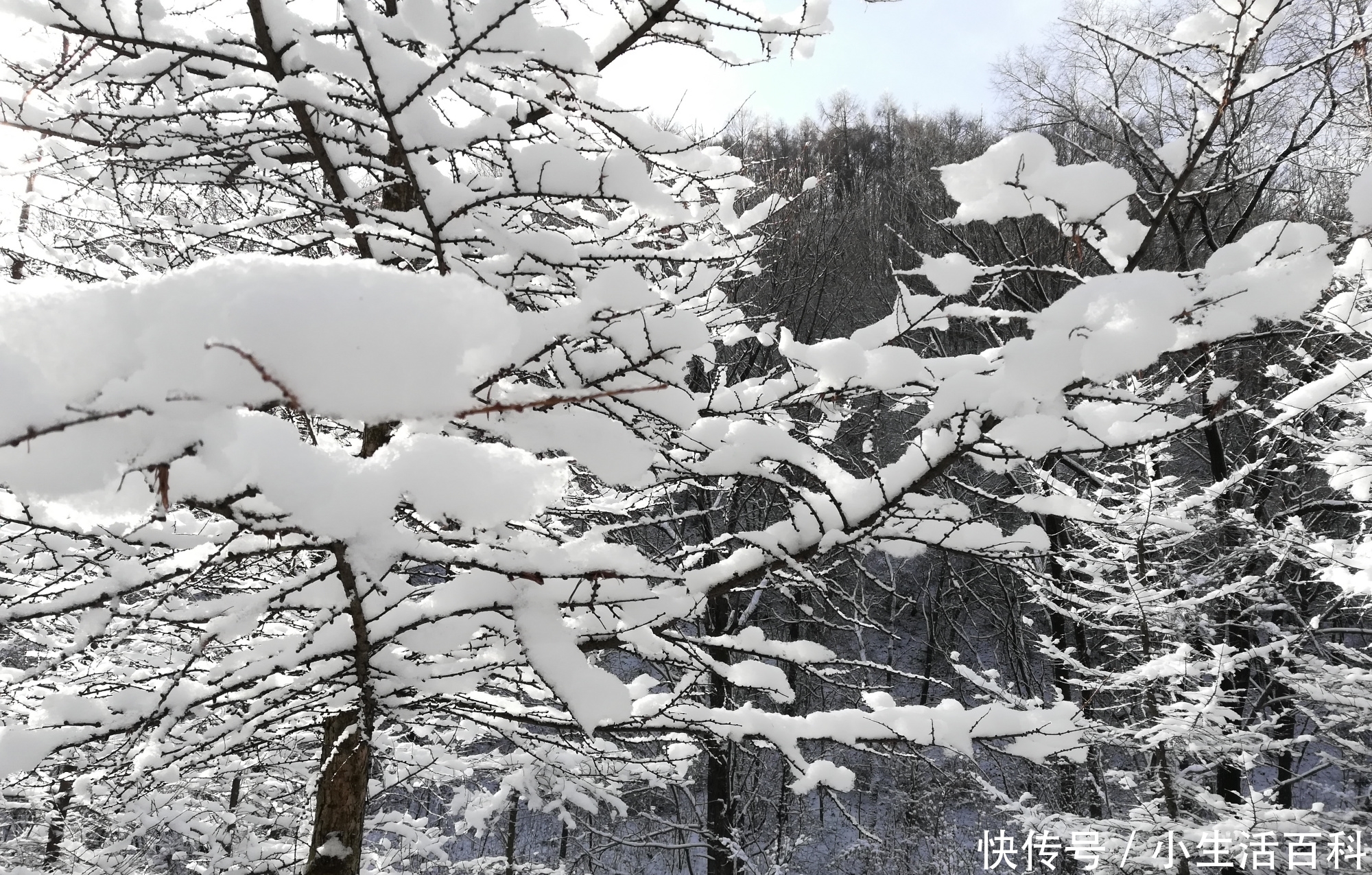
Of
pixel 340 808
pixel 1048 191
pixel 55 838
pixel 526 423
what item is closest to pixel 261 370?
pixel 526 423

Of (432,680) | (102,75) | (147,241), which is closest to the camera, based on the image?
(432,680)

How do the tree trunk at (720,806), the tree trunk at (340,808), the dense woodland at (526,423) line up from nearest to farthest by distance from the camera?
the dense woodland at (526,423) → the tree trunk at (340,808) → the tree trunk at (720,806)

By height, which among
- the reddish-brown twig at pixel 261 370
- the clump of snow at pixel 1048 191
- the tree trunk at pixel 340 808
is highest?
the clump of snow at pixel 1048 191

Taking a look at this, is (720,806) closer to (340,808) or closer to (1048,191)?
(340,808)

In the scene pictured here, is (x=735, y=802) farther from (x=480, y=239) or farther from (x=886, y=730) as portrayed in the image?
(x=480, y=239)

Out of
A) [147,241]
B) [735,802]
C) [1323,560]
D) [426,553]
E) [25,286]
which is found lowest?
[735,802]

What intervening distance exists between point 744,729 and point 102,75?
127 inches

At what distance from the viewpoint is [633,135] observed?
8.52 feet

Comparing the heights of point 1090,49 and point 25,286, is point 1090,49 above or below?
above

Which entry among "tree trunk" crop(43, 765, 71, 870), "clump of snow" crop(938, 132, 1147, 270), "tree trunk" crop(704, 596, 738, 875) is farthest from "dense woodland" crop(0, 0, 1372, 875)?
"tree trunk" crop(704, 596, 738, 875)

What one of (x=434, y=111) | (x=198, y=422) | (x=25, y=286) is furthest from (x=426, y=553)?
(x=434, y=111)

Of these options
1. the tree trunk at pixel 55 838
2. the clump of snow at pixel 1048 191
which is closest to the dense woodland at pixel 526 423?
the clump of snow at pixel 1048 191

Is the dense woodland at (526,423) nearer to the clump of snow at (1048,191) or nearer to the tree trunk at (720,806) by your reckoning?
the clump of snow at (1048,191)

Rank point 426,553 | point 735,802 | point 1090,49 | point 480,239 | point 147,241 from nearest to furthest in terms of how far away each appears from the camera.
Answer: point 426,553
point 480,239
point 147,241
point 1090,49
point 735,802
